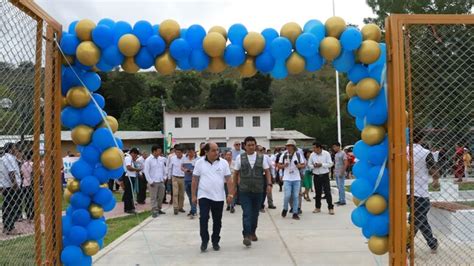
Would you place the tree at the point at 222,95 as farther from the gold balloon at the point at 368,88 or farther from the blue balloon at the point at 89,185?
the gold balloon at the point at 368,88

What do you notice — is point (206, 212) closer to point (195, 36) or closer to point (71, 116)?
point (71, 116)

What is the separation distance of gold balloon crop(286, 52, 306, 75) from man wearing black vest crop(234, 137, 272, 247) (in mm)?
3046

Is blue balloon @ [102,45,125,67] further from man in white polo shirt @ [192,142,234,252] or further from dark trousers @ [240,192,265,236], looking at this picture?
dark trousers @ [240,192,265,236]

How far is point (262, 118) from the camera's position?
46.2 metres

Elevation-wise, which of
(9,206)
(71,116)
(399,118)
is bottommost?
(9,206)

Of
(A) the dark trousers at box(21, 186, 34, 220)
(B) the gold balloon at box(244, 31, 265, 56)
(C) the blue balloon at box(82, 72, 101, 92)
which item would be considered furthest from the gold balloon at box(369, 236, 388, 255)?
(A) the dark trousers at box(21, 186, 34, 220)

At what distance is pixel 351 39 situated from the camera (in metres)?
4.36

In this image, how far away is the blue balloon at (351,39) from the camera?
4364 mm

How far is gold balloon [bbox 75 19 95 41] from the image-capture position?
4.52 meters

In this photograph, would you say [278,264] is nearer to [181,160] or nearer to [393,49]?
[393,49]

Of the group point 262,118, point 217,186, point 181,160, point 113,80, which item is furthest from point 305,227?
point 113,80

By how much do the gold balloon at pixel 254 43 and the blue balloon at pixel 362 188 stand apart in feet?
5.34

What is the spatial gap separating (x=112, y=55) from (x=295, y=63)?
1.79 meters

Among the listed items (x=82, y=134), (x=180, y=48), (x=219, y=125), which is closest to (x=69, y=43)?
(x=82, y=134)
